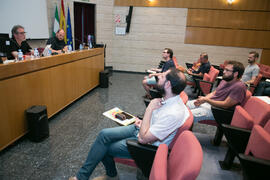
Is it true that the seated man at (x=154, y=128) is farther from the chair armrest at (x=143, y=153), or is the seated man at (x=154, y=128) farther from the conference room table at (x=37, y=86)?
the conference room table at (x=37, y=86)

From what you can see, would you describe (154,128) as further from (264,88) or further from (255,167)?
(264,88)

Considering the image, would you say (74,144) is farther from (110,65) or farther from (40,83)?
(110,65)

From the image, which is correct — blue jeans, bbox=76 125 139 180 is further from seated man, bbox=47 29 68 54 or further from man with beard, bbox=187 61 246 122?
seated man, bbox=47 29 68 54

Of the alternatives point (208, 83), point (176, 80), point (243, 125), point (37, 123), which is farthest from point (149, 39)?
point (176, 80)

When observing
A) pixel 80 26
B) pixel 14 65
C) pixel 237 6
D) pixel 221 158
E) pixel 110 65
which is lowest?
pixel 221 158

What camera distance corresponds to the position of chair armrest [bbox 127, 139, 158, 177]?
1.39 m

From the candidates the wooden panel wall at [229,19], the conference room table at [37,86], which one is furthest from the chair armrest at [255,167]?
the wooden panel wall at [229,19]

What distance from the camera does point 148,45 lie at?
706 cm

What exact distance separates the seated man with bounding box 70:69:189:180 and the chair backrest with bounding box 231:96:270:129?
73 centimetres

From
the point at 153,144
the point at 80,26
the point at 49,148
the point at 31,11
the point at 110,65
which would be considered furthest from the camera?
the point at 110,65

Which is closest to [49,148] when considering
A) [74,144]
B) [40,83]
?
[74,144]

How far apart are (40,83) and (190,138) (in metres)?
2.43

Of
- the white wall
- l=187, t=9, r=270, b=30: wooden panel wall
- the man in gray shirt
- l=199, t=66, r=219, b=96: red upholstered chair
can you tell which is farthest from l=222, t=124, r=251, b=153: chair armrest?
l=187, t=9, r=270, b=30: wooden panel wall

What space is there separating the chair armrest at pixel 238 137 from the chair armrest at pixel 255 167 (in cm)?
49
